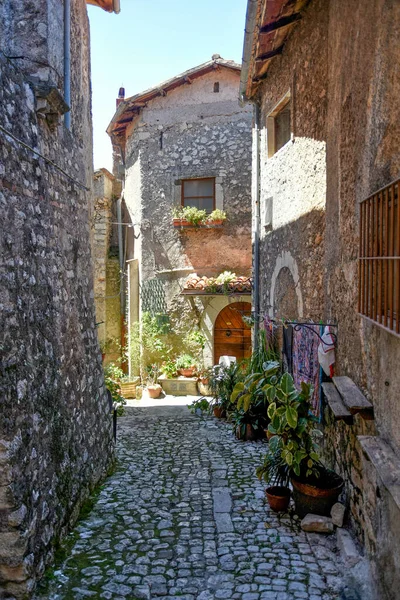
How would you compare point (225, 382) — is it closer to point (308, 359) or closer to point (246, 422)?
point (246, 422)

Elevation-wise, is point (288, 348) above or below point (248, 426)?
above

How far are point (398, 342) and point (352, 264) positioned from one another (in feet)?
4.66

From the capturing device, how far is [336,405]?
3.97m

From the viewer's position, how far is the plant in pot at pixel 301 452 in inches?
174

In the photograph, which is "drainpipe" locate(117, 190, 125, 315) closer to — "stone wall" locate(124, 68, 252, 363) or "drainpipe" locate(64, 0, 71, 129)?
"stone wall" locate(124, 68, 252, 363)

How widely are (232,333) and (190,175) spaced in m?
4.24

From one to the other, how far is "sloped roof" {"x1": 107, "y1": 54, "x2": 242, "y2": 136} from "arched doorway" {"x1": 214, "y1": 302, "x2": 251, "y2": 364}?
5779mm

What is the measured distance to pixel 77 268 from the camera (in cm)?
544

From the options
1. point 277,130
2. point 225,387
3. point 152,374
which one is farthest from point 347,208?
point 152,374

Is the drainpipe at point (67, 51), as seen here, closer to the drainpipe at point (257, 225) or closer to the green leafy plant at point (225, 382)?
the drainpipe at point (257, 225)

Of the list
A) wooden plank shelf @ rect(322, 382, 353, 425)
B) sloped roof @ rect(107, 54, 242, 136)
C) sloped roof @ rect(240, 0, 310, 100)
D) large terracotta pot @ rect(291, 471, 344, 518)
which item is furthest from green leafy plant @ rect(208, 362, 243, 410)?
sloped roof @ rect(107, 54, 242, 136)

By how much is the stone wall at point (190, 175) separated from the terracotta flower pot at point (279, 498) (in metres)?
7.20

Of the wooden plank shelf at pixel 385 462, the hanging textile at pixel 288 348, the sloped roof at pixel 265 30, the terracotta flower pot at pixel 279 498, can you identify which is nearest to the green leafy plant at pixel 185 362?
the hanging textile at pixel 288 348

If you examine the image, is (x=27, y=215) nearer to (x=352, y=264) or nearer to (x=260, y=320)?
(x=352, y=264)
